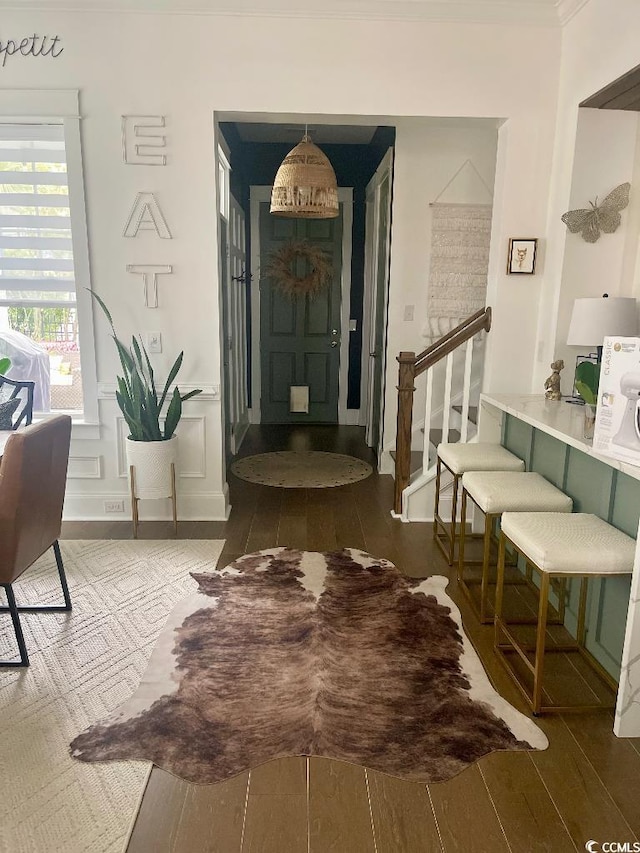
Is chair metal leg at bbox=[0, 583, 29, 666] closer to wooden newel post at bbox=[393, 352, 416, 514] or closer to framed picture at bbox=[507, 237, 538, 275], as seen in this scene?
wooden newel post at bbox=[393, 352, 416, 514]

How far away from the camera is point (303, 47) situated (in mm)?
3408

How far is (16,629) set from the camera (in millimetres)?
2326

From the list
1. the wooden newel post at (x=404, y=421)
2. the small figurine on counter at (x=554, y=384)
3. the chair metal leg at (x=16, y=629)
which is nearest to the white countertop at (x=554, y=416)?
the small figurine on counter at (x=554, y=384)

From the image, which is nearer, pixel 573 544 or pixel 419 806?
pixel 419 806

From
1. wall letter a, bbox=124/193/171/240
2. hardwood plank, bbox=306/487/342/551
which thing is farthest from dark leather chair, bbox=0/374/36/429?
hardwood plank, bbox=306/487/342/551

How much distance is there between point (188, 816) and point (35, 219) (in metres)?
3.27

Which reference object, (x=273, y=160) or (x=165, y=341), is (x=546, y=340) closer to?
(x=165, y=341)

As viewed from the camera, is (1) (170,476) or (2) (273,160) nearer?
(1) (170,476)

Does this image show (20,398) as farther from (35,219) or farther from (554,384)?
(554,384)

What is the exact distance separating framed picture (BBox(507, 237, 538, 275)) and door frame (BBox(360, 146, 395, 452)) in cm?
130

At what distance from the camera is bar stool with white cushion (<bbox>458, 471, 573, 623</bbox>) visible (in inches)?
104

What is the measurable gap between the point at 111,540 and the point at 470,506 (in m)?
2.16

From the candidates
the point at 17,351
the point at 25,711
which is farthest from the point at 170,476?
the point at 25,711

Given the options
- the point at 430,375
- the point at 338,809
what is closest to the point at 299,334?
the point at 430,375
